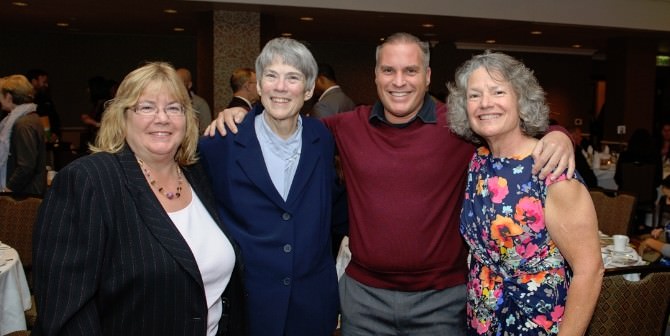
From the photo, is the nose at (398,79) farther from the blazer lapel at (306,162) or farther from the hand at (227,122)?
the hand at (227,122)

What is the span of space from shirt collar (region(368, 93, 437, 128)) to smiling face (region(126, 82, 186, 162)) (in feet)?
2.41

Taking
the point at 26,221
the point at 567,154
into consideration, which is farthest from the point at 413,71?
the point at 26,221

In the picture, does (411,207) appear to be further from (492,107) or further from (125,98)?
(125,98)

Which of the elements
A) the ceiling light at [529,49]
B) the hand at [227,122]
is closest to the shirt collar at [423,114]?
the hand at [227,122]

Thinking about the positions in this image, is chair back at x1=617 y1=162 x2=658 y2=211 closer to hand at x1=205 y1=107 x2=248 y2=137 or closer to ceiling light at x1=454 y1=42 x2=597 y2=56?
hand at x1=205 y1=107 x2=248 y2=137

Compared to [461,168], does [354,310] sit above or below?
below

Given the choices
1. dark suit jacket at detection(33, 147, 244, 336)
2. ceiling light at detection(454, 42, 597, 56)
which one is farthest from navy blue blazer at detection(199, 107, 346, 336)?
ceiling light at detection(454, 42, 597, 56)

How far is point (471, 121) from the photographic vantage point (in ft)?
6.17

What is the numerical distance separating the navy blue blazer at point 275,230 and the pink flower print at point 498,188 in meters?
0.56

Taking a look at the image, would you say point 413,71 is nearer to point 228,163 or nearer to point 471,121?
point 471,121

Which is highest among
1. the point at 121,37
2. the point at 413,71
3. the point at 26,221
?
the point at 121,37

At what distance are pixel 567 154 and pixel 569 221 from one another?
208 millimetres

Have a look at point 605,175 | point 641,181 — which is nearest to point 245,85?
point 641,181

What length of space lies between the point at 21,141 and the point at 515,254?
13.7 feet
